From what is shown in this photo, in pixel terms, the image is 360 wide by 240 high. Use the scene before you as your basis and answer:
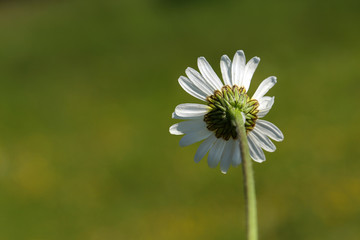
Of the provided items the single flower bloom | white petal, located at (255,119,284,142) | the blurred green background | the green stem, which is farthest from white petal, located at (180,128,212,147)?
the blurred green background

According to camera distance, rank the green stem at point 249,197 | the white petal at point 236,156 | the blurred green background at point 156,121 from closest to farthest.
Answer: the green stem at point 249,197
the white petal at point 236,156
the blurred green background at point 156,121

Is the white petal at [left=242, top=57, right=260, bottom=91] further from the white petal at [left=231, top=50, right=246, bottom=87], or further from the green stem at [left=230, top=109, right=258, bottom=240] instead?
the green stem at [left=230, top=109, right=258, bottom=240]

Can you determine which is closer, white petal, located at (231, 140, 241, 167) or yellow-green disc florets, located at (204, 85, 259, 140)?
white petal, located at (231, 140, 241, 167)

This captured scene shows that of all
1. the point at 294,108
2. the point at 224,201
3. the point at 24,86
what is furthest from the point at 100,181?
the point at 24,86

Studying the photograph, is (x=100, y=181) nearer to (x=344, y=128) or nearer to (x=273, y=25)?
(x=344, y=128)

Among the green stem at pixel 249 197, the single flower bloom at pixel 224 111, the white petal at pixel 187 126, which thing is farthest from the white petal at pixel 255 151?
the green stem at pixel 249 197

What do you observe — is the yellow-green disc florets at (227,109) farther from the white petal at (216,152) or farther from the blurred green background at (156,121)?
the blurred green background at (156,121)
